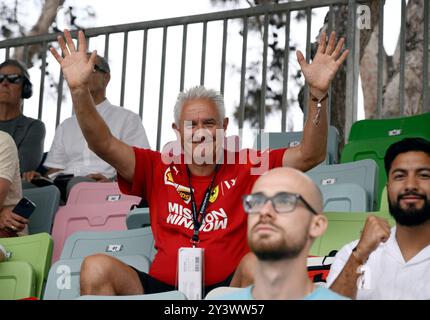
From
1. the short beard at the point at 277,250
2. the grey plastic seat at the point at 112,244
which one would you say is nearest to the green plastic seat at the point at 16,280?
the grey plastic seat at the point at 112,244

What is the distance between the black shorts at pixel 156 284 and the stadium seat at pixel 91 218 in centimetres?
143

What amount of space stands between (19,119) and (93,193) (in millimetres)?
1263

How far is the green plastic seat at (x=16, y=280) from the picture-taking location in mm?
4535

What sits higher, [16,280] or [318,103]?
[318,103]

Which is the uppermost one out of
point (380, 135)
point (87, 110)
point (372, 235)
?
point (87, 110)

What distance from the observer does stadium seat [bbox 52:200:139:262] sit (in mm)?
5648

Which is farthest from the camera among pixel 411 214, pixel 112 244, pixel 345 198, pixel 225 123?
pixel 345 198

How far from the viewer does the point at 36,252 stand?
4797mm

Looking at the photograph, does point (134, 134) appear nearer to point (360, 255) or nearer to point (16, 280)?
point (16, 280)

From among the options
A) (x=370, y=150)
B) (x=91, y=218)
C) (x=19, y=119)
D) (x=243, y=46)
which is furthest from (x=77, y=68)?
(x=243, y=46)

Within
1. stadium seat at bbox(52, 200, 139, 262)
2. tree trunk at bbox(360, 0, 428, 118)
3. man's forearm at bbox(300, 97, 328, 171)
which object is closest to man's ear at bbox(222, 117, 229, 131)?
man's forearm at bbox(300, 97, 328, 171)

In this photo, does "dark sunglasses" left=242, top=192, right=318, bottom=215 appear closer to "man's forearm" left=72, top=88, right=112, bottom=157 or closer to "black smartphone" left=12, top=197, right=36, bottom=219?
"man's forearm" left=72, top=88, right=112, bottom=157

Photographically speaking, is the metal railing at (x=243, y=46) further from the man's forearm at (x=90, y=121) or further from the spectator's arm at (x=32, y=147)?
the man's forearm at (x=90, y=121)

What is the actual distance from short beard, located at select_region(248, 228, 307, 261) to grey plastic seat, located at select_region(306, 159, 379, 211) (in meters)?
2.27
